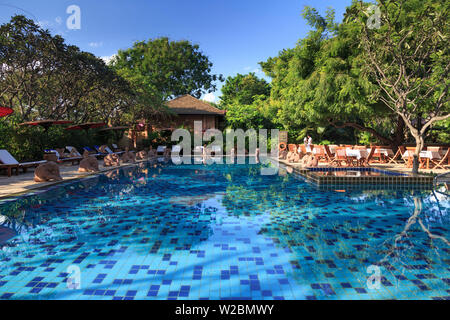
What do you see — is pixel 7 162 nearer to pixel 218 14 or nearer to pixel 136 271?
pixel 136 271

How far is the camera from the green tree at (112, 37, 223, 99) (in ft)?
136

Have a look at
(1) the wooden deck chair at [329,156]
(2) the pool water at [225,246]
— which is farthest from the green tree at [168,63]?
(2) the pool water at [225,246]

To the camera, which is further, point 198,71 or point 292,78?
point 198,71

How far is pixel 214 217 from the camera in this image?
18.9 ft

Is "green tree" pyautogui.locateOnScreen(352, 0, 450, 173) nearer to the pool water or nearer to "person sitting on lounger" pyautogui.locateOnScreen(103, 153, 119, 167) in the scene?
the pool water

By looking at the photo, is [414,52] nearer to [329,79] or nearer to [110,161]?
[329,79]

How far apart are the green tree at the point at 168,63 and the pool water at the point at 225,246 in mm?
36125

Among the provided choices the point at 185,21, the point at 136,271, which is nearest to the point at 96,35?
the point at 185,21

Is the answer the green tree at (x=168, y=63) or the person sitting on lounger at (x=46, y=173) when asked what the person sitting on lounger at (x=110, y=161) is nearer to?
the person sitting on lounger at (x=46, y=173)

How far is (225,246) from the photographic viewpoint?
420 centimetres

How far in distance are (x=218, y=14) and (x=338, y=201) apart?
28.0 m

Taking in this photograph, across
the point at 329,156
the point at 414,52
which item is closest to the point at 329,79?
the point at 329,156

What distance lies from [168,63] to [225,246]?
4118cm

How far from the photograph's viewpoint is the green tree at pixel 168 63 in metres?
41.4
